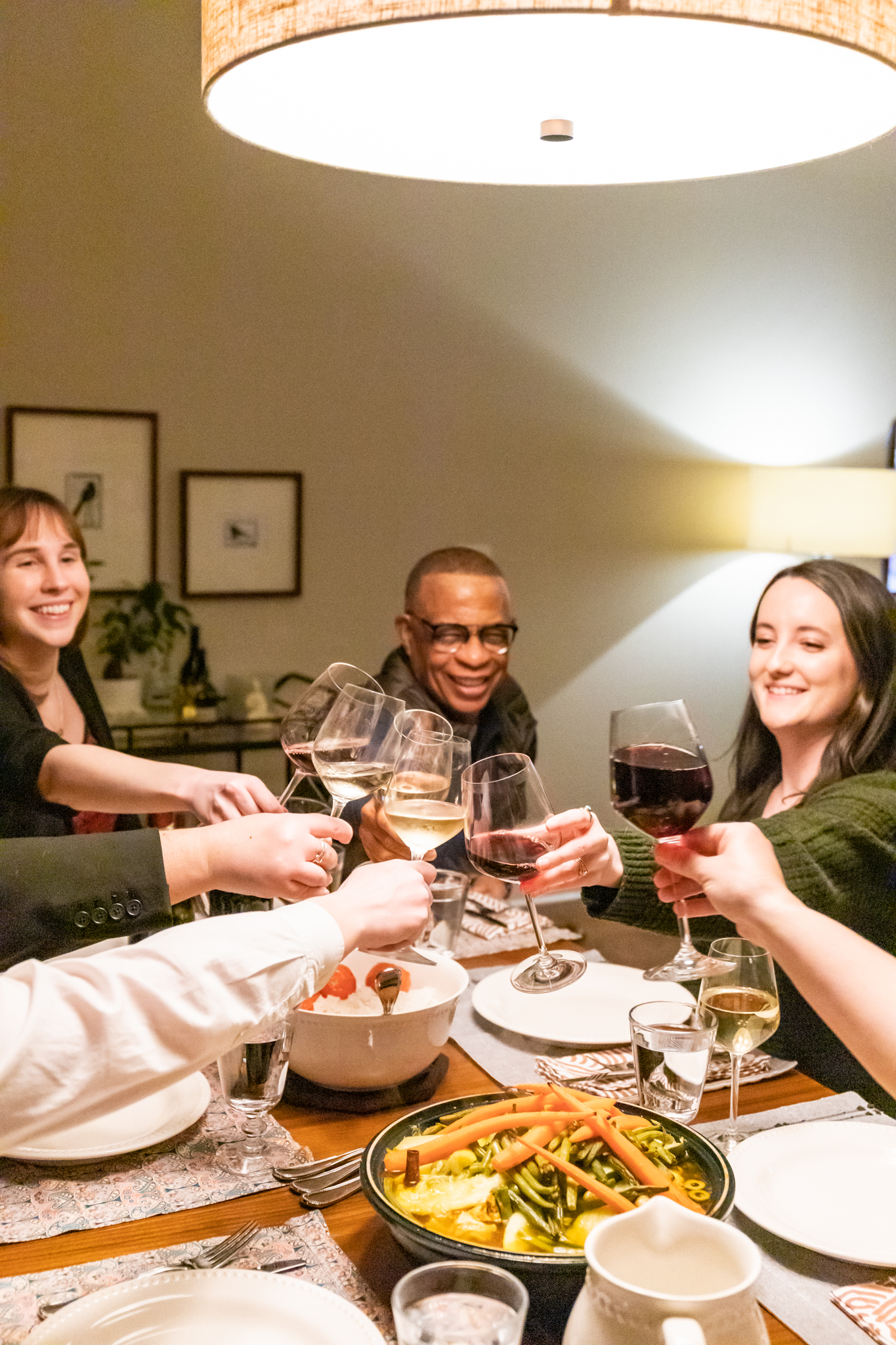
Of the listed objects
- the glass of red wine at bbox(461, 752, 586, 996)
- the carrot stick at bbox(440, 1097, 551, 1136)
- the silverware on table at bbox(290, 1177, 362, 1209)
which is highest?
the glass of red wine at bbox(461, 752, 586, 996)

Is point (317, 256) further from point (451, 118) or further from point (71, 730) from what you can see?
point (451, 118)

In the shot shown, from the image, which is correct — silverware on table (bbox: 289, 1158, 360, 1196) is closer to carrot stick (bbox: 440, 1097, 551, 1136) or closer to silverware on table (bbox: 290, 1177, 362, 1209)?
silverware on table (bbox: 290, 1177, 362, 1209)

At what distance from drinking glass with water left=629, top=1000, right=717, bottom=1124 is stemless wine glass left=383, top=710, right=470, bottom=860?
0.29 metres

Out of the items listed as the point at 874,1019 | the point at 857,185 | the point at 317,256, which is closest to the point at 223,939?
the point at 874,1019

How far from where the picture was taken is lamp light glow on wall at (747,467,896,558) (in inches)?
181

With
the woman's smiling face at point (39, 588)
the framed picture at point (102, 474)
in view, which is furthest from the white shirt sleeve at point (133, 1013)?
the framed picture at point (102, 474)

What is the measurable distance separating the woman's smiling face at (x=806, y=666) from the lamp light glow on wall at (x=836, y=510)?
2680 millimetres

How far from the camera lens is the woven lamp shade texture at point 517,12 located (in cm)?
83

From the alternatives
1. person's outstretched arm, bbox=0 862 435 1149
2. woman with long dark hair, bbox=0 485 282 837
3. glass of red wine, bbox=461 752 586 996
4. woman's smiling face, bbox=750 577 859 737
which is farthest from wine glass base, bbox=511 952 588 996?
woman's smiling face, bbox=750 577 859 737

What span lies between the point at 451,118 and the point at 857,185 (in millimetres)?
4635

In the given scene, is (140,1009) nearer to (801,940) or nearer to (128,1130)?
(128,1130)

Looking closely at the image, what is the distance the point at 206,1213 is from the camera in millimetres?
1147

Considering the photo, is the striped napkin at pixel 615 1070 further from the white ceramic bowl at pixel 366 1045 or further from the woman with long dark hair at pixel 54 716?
the woman with long dark hair at pixel 54 716

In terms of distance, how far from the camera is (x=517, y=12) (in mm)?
823
